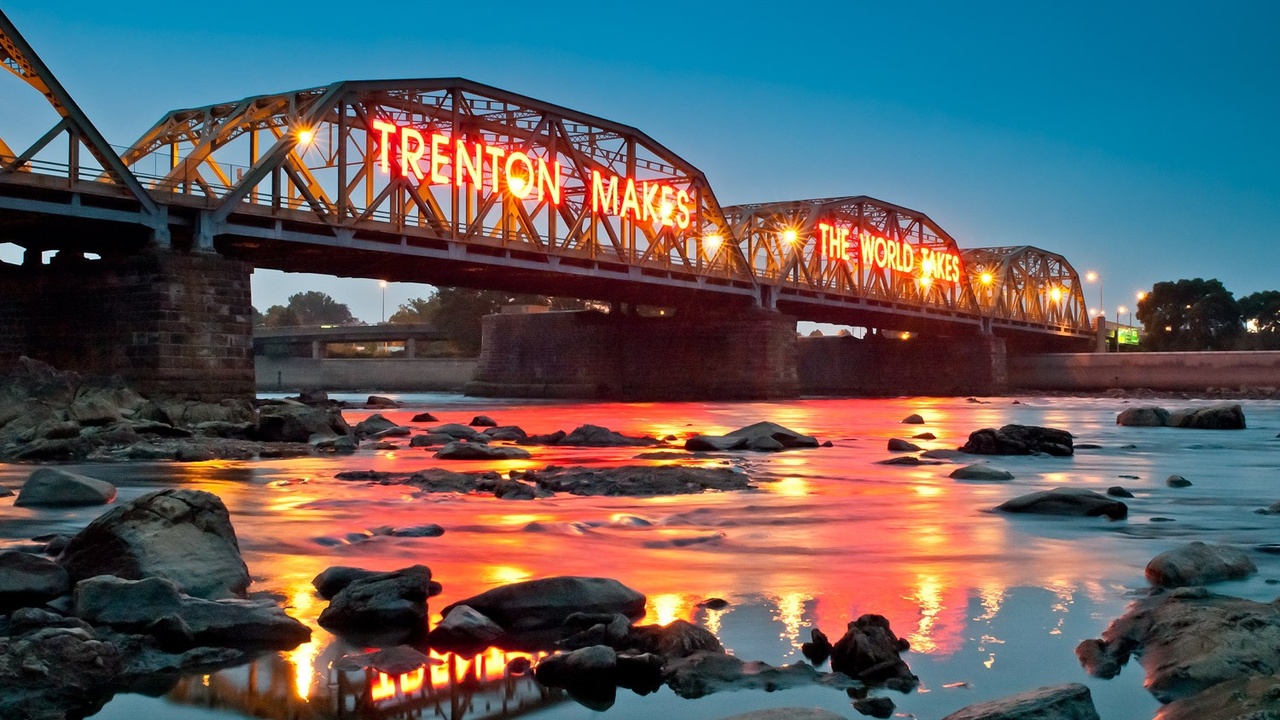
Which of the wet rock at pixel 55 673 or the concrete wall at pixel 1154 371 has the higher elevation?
the concrete wall at pixel 1154 371

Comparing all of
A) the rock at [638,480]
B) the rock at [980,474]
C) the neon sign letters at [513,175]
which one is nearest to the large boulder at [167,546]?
the rock at [638,480]

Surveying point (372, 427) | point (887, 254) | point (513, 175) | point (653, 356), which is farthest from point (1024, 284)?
point (372, 427)

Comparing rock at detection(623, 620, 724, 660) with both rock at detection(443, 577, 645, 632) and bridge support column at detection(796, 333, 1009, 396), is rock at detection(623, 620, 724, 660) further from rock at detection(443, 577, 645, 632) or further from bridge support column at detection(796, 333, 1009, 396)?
bridge support column at detection(796, 333, 1009, 396)

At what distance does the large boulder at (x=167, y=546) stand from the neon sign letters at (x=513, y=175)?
4573 centimetres

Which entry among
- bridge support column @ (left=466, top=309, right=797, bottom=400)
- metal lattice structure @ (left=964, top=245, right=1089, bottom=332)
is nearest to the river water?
bridge support column @ (left=466, top=309, right=797, bottom=400)

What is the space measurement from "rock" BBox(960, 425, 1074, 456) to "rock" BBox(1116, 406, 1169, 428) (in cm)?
1499

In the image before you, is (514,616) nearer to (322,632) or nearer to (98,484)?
(322,632)

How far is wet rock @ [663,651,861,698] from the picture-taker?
6.03 meters

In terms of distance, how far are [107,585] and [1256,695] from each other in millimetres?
6250

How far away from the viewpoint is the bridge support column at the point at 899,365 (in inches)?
3821

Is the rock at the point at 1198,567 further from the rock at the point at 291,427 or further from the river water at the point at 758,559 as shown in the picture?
the rock at the point at 291,427

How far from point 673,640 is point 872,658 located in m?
1.11

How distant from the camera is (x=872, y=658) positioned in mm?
6246

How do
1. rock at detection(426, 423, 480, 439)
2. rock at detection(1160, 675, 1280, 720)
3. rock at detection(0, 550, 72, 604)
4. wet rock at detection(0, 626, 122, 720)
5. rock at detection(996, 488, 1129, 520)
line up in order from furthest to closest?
rock at detection(426, 423, 480, 439) < rock at detection(996, 488, 1129, 520) < rock at detection(0, 550, 72, 604) < wet rock at detection(0, 626, 122, 720) < rock at detection(1160, 675, 1280, 720)
